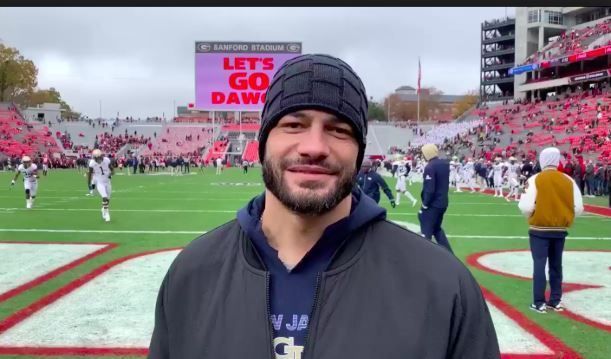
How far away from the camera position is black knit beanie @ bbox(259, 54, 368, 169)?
1815 mm

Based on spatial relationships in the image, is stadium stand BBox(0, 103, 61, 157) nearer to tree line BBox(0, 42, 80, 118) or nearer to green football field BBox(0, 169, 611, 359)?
tree line BBox(0, 42, 80, 118)

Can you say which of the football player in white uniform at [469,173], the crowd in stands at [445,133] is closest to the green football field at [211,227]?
the football player in white uniform at [469,173]

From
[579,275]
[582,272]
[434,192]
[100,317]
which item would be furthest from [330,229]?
[582,272]

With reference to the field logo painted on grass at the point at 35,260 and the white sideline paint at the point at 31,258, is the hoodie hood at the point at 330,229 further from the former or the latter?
the white sideline paint at the point at 31,258

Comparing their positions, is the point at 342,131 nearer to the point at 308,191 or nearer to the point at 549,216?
the point at 308,191

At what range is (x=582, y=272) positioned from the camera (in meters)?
8.34

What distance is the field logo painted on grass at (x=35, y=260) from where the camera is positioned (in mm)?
7387

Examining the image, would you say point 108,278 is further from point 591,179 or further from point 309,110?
point 591,179

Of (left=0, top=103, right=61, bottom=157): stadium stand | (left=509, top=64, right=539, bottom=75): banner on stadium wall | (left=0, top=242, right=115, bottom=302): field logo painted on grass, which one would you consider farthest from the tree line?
(left=0, top=242, right=115, bottom=302): field logo painted on grass

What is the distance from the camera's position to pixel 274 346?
5.68 feet

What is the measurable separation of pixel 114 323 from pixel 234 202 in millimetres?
13630

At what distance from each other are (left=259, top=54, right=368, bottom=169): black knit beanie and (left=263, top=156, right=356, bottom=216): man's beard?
14 centimetres

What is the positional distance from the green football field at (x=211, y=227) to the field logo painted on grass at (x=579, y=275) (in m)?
0.01

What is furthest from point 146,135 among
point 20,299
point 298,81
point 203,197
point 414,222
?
point 298,81
